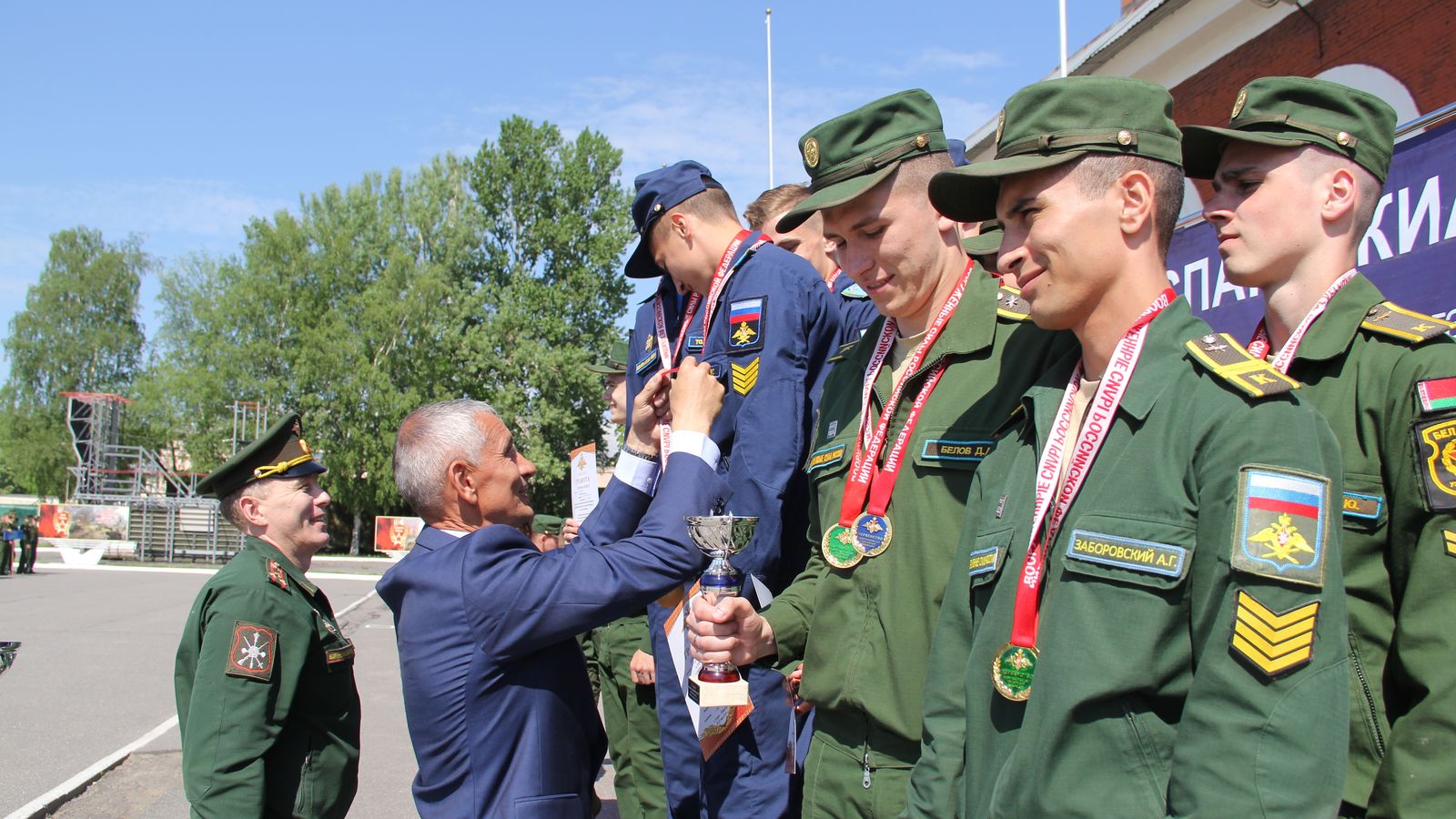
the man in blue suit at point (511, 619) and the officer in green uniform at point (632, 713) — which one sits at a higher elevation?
the man in blue suit at point (511, 619)

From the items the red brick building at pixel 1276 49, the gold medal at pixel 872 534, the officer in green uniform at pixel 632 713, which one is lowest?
the officer in green uniform at pixel 632 713

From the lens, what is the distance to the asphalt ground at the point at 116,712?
707 centimetres

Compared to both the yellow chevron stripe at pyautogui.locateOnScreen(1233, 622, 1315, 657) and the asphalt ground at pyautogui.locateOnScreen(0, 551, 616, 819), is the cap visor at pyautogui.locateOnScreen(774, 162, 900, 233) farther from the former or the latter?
the asphalt ground at pyautogui.locateOnScreen(0, 551, 616, 819)

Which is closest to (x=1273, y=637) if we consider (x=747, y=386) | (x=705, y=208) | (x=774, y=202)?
(x=747, y=386)

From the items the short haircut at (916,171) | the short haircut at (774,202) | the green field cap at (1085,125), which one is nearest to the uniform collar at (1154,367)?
the green field cap at (1085,125)

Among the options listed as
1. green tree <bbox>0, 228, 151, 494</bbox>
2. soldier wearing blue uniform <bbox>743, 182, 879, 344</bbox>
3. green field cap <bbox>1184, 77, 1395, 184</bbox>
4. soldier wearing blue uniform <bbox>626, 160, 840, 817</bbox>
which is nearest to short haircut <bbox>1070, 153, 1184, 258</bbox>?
green field cap <bbox>1184, 77, 1395, 184</bbox>

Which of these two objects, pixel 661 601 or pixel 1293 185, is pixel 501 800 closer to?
pixel 661 601

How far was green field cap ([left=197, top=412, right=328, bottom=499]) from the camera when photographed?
4520 mm

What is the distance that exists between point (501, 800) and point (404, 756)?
5953mm

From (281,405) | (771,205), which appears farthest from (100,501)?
(771,205)

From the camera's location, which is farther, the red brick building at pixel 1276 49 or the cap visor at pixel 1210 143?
the red brick building at pixel 1276 49

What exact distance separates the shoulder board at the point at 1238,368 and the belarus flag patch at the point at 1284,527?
14cm

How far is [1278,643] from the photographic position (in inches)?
59.2

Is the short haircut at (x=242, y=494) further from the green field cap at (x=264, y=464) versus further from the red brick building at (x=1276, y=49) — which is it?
the red brick building at (x=1276, y=49)
